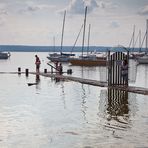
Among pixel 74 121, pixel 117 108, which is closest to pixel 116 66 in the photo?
pixel 117 108

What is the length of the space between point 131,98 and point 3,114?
965 cm

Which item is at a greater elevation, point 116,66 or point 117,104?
point 116,66

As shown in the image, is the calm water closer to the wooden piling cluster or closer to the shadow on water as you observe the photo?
the shadow on water

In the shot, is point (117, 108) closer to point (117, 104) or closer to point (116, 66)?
point (117, 104)

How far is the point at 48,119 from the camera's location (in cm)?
1784

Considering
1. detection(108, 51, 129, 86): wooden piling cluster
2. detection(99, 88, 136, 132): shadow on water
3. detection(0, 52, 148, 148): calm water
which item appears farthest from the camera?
detection(108, 51, 129, 86): wooden piling cluster

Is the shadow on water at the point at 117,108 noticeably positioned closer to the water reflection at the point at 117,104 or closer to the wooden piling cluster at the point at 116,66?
the water reflection at the point at 117,104

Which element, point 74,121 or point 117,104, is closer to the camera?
point 74,121

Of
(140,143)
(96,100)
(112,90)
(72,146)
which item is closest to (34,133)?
(72,146)

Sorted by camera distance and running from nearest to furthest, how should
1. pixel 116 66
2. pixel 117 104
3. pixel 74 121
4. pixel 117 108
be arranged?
pixel 74 121
pixel 117 108
pixel 117 104
pixel 116 66

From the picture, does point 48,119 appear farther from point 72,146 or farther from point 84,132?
point 72,146

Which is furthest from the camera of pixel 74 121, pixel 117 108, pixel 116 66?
pixel 116 66

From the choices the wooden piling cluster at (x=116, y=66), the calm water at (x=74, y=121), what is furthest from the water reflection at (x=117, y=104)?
the wooden piling cluster at (x=116, y=66)

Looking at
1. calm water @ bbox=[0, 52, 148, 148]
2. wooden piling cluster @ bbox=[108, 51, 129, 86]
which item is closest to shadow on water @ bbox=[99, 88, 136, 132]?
calm water @ bbox=[0, 52, 148, 148]
